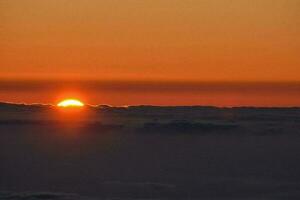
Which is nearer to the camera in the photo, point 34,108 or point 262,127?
point 262,127

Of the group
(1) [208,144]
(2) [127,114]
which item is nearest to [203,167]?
(1) [208,144]

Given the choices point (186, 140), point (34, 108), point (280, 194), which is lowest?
point (280, 194)

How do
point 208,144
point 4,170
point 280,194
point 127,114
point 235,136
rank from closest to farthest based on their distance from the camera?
1. point 280,194
2. point 4,170
3. point 208,144
4. point 235,136
5. point 127,114

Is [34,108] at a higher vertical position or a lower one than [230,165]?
higher

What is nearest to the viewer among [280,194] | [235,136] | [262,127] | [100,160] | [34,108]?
[280,194]

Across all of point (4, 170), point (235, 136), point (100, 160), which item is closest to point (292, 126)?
point (235, 136)

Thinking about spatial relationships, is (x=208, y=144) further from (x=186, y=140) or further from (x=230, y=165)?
(x=230, y=165)
